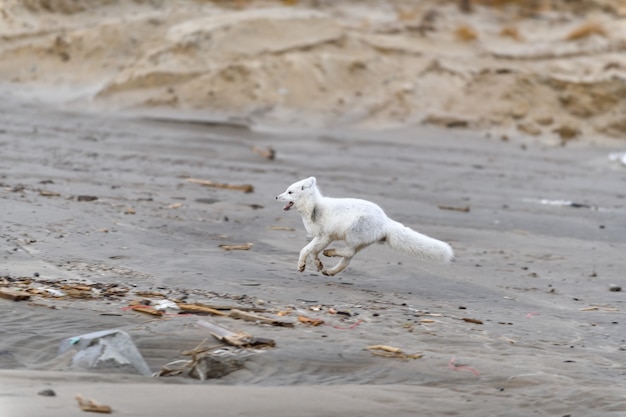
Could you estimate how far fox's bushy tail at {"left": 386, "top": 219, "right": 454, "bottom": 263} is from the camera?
9.01m

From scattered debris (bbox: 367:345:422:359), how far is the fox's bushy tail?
7.48 feet

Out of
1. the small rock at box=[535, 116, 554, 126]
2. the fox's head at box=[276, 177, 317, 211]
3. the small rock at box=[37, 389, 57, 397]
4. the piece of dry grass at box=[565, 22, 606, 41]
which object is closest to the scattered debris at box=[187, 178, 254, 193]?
the fox's head at box=[276, 177, 317, 211]

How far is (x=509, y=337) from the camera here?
7535mm

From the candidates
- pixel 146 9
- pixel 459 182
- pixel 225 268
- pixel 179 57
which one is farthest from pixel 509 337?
pixel 146 9

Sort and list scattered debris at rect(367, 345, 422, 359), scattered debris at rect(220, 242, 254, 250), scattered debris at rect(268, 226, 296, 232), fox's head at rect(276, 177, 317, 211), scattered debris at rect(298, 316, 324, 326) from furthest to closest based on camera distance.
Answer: scattered debris at rect(268, 226, 296, 232) → scattered debris at rect(220, 242, 254, 250) → fox's head at rect(276, 177, 317, 211) → scattered debris at rect(298, 316, 324, 326) → scattered debris at rect(367, 345, 422, 359)

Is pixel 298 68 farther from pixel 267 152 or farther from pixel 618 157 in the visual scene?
pixel 618 157

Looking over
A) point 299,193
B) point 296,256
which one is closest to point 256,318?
point 299,193

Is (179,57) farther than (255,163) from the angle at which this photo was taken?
Yes

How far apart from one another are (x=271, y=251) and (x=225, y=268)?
130cm

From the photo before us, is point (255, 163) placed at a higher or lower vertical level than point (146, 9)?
lower

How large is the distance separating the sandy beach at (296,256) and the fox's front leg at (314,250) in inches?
4.5

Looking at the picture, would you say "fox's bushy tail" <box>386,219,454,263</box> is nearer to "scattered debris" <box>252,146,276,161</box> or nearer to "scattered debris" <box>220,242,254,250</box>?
"scattered debris" <box>220,242,254,250</box>

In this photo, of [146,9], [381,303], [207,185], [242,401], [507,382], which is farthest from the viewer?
[146,9]

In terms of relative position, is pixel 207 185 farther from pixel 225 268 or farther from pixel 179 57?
pixel 179 57
